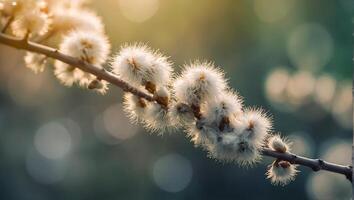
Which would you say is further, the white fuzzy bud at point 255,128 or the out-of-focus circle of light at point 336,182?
the out-of-focus circle of light at point 336,182

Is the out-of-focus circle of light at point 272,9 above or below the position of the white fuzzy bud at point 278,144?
above

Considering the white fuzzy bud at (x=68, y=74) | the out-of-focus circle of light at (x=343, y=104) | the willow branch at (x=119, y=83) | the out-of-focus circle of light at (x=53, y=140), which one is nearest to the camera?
the willow branch at (x=119, y=83)

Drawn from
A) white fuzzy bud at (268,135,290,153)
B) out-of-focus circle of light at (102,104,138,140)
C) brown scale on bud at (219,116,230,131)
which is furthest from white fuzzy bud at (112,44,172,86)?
out-of-focus circle of light at (102,104,138,140)

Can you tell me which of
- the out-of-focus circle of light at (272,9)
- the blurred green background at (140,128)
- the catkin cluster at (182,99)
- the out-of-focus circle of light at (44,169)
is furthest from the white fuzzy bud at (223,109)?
the out-of-focus circle of light at (44,169)

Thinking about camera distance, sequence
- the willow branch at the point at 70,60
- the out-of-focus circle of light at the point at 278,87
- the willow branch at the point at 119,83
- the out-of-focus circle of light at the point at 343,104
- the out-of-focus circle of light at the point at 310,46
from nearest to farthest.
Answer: the willow branch at the point at 119,83, the willow branch at the point at 70,60, the out-of-focus circle of light at the point at 343,104, the out-of-focus circle of light at the point at 278,87, the out-of-focus circle of light at the point at 310,46

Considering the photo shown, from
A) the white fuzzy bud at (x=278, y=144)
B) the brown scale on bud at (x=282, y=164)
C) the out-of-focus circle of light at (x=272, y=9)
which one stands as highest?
the out-of-focus circle of light at (x=272, y=9)

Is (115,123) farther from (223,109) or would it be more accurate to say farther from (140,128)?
(223,109)

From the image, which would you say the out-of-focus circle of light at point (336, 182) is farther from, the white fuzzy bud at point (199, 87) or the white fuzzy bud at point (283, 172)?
the white fuzzy bud at point (199, 87)

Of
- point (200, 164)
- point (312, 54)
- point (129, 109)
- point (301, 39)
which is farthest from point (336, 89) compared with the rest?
point (200, 164)
